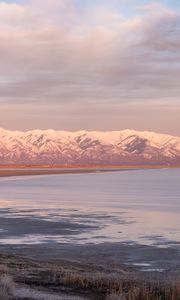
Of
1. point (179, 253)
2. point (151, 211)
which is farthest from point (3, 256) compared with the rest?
point (151, 211)

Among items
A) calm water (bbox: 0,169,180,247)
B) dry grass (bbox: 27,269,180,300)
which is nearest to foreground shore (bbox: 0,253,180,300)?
dry grass (bbox: 27,269,180,300)

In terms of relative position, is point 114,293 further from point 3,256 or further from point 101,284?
point 3,256

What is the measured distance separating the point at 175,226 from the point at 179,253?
7.94 meters

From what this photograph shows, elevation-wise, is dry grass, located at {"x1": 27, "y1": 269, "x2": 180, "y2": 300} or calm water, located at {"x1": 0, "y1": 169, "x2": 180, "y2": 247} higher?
dry grass, located at {"x1": 27, "y1": 269, "x2": 180, "y2": 300}

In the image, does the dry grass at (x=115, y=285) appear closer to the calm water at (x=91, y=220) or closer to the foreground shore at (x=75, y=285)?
the foreground shore at (x=75, y=285)

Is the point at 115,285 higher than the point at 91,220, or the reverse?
the point at 115,285

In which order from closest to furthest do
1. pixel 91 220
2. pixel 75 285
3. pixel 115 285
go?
pixel 115 285, pixel 75 285, pixel 91 220

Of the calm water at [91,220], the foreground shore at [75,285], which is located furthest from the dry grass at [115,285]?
the calm water at [91,220]

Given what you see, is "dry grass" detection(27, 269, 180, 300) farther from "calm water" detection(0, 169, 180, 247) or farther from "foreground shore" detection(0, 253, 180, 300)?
"calm water" detection(0, 169, 180, 247)

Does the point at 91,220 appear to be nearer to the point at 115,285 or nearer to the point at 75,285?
the point at 75,285

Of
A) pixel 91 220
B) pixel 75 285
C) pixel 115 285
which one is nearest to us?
pixel 115 285

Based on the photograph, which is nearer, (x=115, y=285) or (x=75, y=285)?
(x=115, y=285)

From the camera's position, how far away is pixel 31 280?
51.0 feet

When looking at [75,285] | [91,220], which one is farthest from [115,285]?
[91,220]
